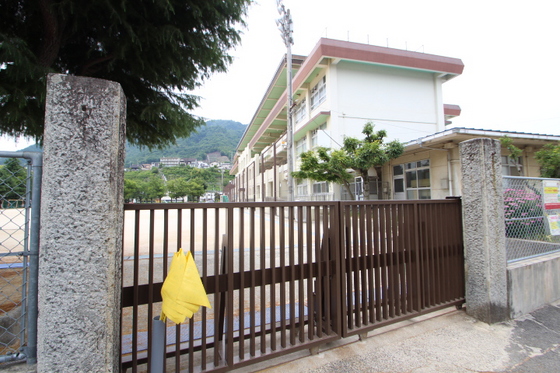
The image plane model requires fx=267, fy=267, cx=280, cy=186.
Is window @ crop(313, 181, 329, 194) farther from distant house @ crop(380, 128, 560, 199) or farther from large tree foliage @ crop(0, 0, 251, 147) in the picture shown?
large tree foliage @ crop(0, 0, 251, 147)

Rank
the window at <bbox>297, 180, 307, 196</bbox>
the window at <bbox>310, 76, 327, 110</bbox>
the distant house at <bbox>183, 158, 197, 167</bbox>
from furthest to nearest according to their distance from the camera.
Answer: the distant house at <bbox>183, 158, 197, 167</bbox> → the window at <bbox>297, 180, 307, 196</bbox> → the window at <bbox>310, 76, 327, 110</bbox>

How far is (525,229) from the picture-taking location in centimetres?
399


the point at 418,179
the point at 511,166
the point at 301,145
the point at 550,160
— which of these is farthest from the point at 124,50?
the point at 301,145

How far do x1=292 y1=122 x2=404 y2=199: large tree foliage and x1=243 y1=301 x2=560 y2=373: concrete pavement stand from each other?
9.32 meters

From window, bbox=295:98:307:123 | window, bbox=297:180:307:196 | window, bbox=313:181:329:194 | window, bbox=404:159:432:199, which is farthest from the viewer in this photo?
window, bbox=297:180:307:196

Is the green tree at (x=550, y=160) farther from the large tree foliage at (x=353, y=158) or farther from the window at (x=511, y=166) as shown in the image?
the large tree foliage at (x=353, y=158)

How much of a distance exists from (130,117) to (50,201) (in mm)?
4164

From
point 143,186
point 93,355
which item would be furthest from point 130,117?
point 143,186

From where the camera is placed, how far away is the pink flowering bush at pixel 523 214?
380 cm

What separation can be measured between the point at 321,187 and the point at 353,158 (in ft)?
23.8

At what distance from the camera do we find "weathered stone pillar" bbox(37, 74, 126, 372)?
1566mm

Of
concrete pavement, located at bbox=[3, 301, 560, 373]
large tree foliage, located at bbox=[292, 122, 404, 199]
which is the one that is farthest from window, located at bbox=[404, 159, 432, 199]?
concrete pavement, located at bbox=[3, 301, 560, 373]

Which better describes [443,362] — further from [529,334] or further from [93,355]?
[93,355]

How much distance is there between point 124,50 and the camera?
412 cm
